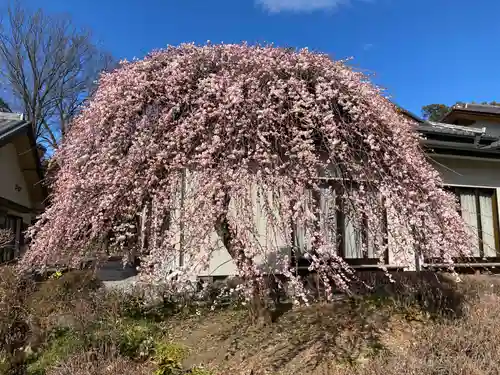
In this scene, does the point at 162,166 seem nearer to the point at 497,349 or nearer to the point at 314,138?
the point at 314,138

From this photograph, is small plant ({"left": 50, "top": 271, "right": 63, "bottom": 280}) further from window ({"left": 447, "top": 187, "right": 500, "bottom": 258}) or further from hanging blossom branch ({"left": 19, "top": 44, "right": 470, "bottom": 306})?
window ({"left": 447, "top": 187, "right": 500, "bottom": 258})

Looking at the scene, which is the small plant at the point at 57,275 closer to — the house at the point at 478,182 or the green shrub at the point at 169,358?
the green shrub at the point at 169,358

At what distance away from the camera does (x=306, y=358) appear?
5266 millimetres

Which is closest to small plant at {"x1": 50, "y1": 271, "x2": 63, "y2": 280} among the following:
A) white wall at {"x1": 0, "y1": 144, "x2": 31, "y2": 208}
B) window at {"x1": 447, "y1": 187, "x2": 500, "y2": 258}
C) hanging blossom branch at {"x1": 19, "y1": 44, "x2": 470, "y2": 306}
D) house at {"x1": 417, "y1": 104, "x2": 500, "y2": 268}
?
hanging blossom branch at {"x1": 19, "y1": 44, "x2": 470, "y2": 306}

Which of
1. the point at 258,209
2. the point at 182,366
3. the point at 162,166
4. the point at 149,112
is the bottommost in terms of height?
the point at 182,366

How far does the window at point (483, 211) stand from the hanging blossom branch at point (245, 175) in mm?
5593

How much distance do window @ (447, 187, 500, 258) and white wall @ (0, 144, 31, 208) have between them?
12.0m

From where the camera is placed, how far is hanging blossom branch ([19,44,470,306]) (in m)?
4.98

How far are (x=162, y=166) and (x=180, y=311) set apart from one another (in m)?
2.95

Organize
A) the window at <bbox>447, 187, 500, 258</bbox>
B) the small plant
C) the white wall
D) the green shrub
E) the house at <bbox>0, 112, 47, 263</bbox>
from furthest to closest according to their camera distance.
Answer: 1. the white wall
2. the house at <bbox>0, 112, 47, 263</bbox>
3. the window at <bbox>447, 187, 500, 258</bbox>
4. the small plant
5. the green shrub

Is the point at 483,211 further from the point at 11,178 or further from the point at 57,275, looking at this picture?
the point at 11,178

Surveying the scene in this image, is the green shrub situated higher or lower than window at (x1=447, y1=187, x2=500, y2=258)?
lower

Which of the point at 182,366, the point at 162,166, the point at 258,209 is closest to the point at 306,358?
the point at 182,366

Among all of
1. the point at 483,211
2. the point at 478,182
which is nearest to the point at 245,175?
the point at 478,182
